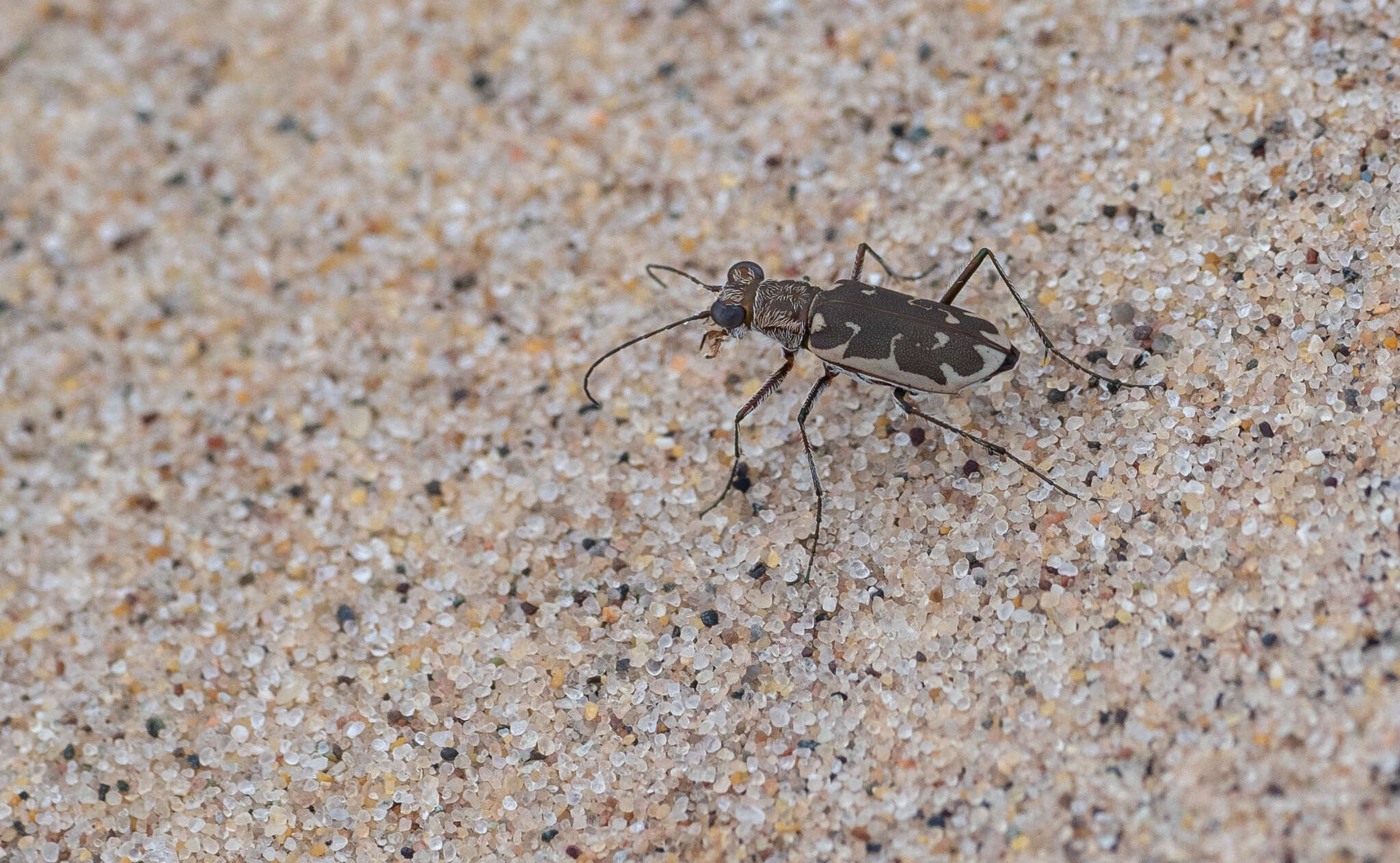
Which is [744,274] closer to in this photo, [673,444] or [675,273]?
[675,273]

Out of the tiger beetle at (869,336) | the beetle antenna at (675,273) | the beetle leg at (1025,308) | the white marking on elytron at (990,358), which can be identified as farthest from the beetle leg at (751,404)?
the white marking on elytron at (990,358)

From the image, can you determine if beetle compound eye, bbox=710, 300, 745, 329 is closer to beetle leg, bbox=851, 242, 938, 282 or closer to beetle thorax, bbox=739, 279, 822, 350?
beetle thorax, bbox=739, 279, 822, 350

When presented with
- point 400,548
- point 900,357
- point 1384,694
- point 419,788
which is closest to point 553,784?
point 419,788

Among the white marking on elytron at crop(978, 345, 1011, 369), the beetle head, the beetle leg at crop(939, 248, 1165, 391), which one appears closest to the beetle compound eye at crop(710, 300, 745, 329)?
the beetle head

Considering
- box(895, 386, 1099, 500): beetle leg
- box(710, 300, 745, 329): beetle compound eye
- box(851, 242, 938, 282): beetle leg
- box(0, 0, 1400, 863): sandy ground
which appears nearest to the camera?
box(0, 0, 1400, 863): sandy ground

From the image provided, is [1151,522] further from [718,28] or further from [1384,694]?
[718,28]

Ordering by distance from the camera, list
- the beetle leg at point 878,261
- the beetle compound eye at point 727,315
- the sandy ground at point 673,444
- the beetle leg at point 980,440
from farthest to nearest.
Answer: the beetle leg at point 878,261 < the beetle compound eye at point 727,315 < the beetle leg at point 980,440 < the sandy ground at point 673,444

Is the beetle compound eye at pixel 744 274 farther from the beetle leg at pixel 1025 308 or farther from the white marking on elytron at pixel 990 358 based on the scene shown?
the white marking on elytron at pixel 990 358
